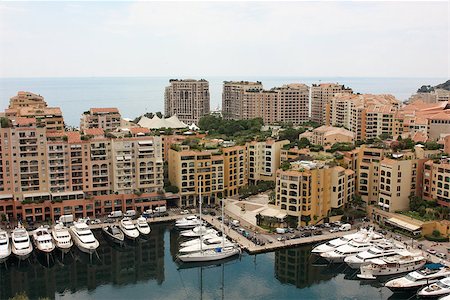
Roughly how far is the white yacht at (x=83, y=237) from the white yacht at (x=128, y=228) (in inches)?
86.1

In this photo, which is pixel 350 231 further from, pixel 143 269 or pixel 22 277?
pixel 22 277

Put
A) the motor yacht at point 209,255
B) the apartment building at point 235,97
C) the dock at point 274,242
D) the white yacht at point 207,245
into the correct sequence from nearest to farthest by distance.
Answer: the motor yacht at point 209,255
the white yacht at point 207,245
the dock at point 274,242
the apartment building at point 235,97

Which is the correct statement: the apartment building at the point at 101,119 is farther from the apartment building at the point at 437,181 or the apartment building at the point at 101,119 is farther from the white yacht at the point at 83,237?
the apartment building at the point at 437,181

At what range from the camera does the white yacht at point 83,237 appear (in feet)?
102

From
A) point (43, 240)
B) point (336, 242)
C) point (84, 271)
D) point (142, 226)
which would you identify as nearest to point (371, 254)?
point (336, 242)

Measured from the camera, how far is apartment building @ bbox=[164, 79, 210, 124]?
80375 millimetres

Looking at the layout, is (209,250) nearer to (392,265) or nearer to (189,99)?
(392,265)

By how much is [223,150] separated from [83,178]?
1108 cm

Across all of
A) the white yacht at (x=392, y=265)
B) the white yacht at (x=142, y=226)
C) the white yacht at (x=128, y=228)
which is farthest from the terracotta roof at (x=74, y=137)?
the white yacht at (x=392, y=265)

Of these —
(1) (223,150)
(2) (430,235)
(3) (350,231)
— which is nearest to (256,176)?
(1) (223,150)

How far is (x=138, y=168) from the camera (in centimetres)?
3825

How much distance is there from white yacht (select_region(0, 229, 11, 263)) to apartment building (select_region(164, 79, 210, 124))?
50.7 metres

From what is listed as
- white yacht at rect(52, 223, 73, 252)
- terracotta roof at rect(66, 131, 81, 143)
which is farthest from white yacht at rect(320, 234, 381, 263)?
terracotta roof at rect(66, 131, 81, 143)

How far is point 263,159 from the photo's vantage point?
44.8 metres
